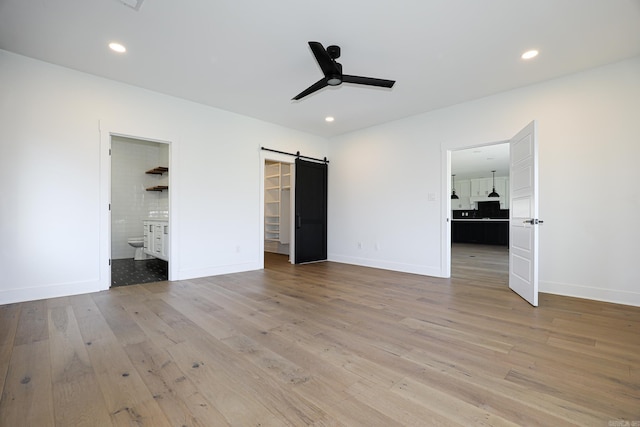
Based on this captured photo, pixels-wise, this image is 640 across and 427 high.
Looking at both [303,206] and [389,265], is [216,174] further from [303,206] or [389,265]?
[389,265]

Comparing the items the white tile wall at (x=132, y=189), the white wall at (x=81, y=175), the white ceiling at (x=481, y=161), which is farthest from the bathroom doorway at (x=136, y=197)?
the white ceiling at (x=481, y=161)

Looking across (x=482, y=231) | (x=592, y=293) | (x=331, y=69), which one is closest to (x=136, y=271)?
(x=331, y=69)

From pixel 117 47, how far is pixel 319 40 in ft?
7.03

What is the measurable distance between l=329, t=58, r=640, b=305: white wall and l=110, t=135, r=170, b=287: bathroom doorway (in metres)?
5.07

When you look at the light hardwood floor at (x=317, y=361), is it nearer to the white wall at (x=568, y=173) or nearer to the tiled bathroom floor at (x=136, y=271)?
the white wall at (x=568, y=173)

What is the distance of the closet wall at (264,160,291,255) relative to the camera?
730cm

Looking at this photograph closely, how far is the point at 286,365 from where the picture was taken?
6.24 feet

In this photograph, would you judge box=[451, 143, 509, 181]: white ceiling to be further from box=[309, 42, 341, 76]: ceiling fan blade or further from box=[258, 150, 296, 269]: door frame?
box=[309, 42, 341, 76]: ceiling fan blade

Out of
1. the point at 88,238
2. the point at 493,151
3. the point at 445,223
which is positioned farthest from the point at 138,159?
the point at 493,151

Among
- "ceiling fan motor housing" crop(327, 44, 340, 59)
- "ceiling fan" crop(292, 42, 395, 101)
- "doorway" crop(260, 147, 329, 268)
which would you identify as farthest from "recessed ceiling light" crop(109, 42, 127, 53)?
"doorway" crop(260, 147, 329, 268)

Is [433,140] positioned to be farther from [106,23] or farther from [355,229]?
[106,23]

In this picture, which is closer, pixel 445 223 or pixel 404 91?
pixel 404 91

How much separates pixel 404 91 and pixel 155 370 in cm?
420

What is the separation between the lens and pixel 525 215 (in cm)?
348
